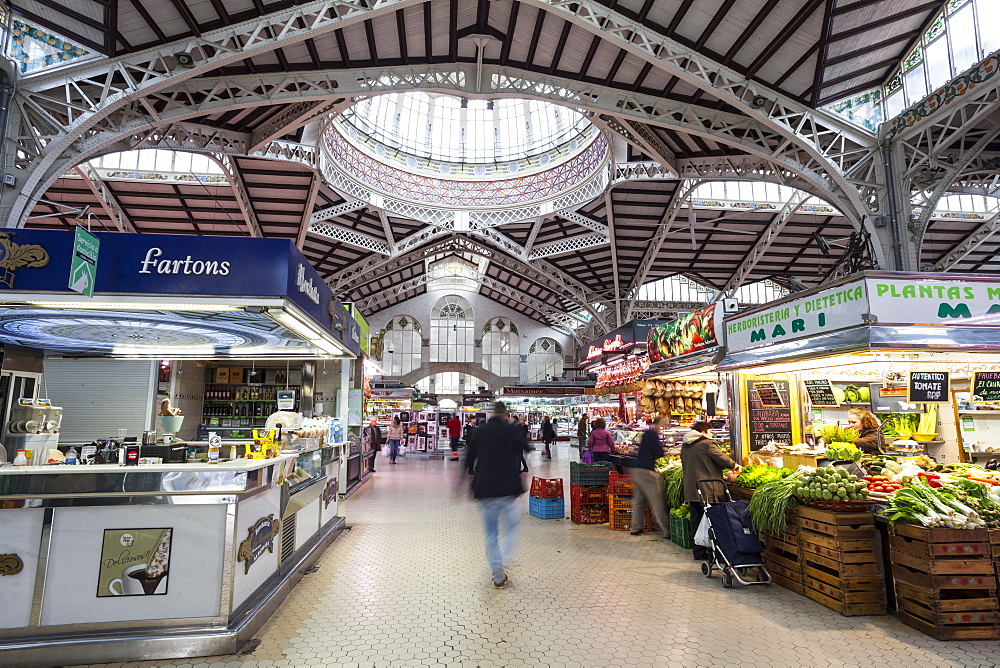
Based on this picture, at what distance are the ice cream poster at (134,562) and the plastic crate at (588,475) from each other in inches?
196

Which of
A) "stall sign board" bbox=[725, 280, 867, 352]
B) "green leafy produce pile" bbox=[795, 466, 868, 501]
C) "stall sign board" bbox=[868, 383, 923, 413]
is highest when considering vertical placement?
"stall sign board" bbox=[725, 280, 867, 352]

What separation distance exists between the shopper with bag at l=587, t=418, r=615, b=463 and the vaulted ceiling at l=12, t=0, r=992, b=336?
538cm

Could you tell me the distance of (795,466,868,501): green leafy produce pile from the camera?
4035 millimetres

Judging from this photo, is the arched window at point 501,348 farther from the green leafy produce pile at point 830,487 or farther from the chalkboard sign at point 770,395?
the green leafy produce pile at point 830,487

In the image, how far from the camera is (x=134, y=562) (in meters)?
3.26

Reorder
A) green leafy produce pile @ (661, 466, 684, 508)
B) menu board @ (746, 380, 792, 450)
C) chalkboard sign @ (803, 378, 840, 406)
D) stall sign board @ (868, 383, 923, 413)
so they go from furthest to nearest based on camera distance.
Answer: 1. stall sign board @ (868, 383, 923, 413)
2. chalkboard sign @ (803, 378, 840, 406)
3. menu board @ (746, 380, 792, 450)
4. green leafy produce pile @ (661, 466, 684, 508)

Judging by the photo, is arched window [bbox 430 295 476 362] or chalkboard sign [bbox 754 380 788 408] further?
arched window [bbox 430 295 476 362]

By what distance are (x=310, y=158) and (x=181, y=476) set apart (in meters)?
12.9

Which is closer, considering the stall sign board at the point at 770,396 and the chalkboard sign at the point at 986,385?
the chalkboard sign at the point at 986,385

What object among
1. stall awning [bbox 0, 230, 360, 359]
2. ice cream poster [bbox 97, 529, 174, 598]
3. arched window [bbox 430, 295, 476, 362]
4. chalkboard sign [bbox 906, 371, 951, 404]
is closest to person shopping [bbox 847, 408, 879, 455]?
chalkboard sign [bbox 906, 371, 951, 404]

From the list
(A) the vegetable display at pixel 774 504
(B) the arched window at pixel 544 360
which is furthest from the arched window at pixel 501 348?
(A) the vegetable display at pixel 774 504

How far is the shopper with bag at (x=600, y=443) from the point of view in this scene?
32.2 ft

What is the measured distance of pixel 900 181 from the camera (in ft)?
33.1

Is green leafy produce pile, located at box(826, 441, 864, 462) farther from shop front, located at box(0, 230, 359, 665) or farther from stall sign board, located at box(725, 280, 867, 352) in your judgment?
shop front, located at box(0, 230, 359, 665)
